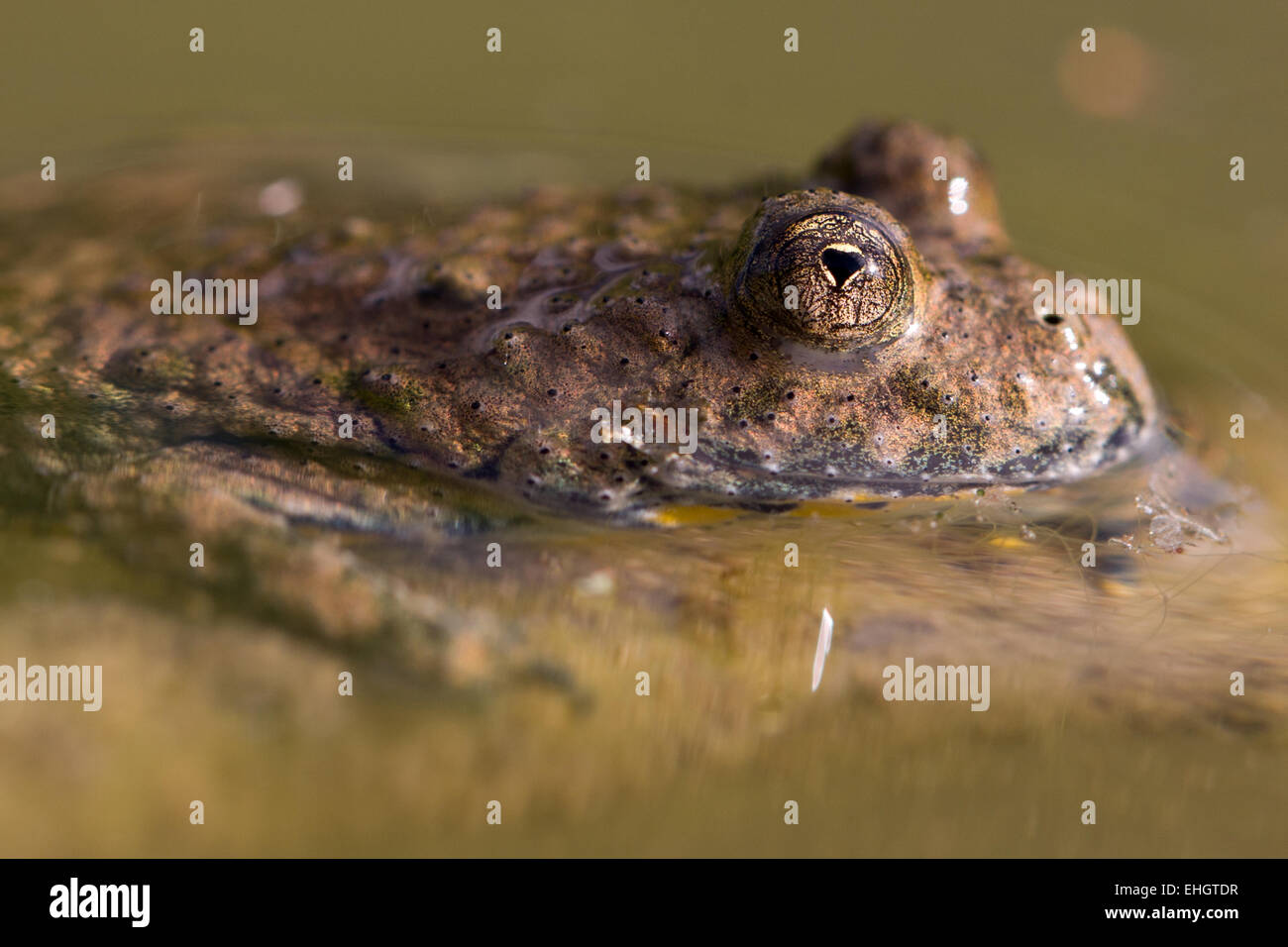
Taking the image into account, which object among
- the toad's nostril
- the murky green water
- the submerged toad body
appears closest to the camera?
the murky green water

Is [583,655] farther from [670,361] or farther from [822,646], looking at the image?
[670,361]

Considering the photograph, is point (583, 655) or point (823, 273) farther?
point (583, 655)

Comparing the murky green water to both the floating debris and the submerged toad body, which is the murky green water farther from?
the submerged toad body

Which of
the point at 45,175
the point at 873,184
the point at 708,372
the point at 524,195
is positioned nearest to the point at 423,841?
the point at 708,372

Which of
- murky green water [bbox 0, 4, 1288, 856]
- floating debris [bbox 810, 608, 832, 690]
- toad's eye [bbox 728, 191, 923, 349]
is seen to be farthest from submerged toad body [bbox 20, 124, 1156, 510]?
floating debris [bbox 810, 608, 832, 690]

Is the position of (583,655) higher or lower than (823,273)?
lower

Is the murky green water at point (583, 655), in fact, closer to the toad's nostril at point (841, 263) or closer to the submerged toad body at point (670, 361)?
the submerged toad body at point (670, 361)

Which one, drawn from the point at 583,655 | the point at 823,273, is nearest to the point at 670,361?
the point at 823,273
